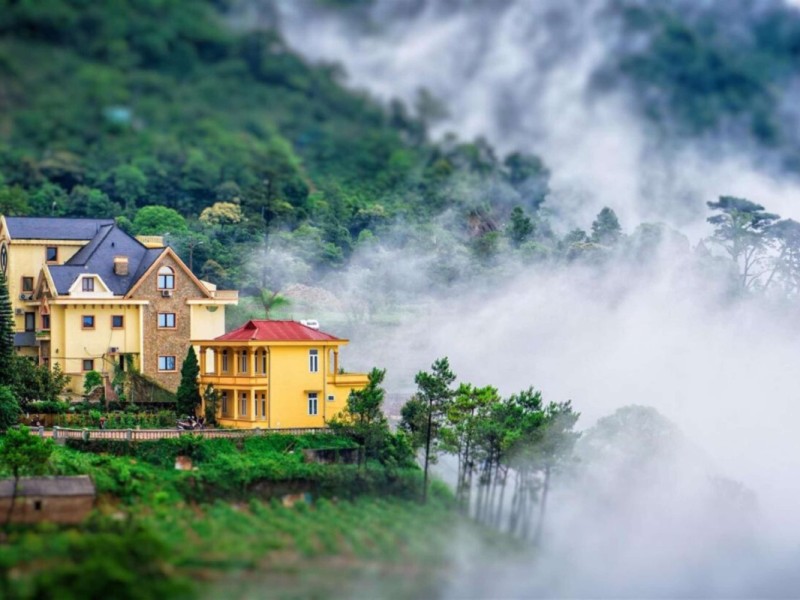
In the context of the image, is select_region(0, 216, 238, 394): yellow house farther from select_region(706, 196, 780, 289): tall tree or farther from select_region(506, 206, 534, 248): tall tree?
select_region(706, 196, 780, 289): tall tree

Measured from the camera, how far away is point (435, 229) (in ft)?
186

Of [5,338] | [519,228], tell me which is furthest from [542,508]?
[519,228]

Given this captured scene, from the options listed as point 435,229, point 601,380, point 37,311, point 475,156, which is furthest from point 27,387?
point 435,229

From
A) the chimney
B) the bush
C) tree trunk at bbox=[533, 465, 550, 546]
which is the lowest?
tree trunk at bbox=[533, 465, 550, 546]

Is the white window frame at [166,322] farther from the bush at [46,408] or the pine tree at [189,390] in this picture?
the bush at [46,408]

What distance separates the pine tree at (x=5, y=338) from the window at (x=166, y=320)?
3.95 m

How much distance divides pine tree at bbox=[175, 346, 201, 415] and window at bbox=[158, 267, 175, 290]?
337 centimetres

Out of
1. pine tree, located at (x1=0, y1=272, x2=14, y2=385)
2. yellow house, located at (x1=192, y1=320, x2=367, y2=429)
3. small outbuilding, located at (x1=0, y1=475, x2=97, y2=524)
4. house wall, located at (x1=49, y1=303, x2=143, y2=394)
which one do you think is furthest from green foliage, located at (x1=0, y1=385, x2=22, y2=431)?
small outbuilding, located at (x1=0, y1=475, x2=97, y2=524)

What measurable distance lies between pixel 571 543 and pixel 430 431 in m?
5.79

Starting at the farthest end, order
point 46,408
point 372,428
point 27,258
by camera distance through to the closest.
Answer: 1. point 27,258
2. point 46,408
3. point 372,428

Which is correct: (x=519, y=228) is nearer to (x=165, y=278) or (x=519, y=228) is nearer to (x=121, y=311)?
(x=165, y=278)

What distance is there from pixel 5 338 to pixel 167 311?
16.1 ft

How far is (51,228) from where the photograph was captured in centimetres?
4575

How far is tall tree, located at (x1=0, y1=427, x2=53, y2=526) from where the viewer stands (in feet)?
104
